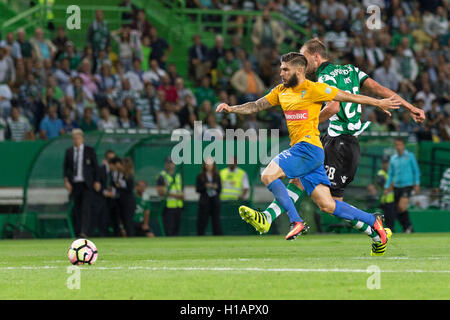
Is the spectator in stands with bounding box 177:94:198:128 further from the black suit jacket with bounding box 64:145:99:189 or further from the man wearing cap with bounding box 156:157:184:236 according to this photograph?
the black suit jacket with bounding box 64:145:99:189

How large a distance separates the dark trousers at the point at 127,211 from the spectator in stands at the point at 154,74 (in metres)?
4.16

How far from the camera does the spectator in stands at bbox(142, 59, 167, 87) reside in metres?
24.9

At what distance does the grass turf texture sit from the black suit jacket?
6.43 metres

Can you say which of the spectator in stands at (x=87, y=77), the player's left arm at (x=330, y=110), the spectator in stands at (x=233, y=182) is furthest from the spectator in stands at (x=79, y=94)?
the player's left arm at (x=330, y=110)

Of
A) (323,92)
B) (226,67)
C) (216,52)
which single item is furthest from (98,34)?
(323,92)

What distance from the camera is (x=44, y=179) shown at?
A: 21672 millimetres

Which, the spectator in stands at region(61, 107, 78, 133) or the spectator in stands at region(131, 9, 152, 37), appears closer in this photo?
the spectator in stands at region(61, 107, 78, 133)

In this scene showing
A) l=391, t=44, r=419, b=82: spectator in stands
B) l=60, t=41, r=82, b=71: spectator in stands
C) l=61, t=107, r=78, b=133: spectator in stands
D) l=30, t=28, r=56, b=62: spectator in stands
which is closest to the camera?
l=61, t=107, r=78, b=133: spectator in stands

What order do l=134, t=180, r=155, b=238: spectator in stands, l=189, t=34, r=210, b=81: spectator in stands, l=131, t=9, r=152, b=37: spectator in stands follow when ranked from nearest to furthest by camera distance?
l=134, t=180, r=155, b=238: spectator in stands
l=131, t=9, r=152, b=37: spectator in stands
l=189, t=34, r=210, b=81: spectator in stands

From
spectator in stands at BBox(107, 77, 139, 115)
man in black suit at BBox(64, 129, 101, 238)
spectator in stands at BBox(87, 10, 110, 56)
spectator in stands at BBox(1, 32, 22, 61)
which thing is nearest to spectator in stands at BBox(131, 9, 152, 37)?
spectator in stands at BBox(87, 10, 110, 56)

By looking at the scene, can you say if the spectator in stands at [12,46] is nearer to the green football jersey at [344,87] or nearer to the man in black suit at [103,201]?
the man in black suit at [103,201]

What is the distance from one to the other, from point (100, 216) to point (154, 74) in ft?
16.4

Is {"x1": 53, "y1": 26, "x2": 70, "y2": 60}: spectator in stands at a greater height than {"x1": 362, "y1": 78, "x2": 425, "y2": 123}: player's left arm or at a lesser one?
greater

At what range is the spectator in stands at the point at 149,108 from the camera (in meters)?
23.8
